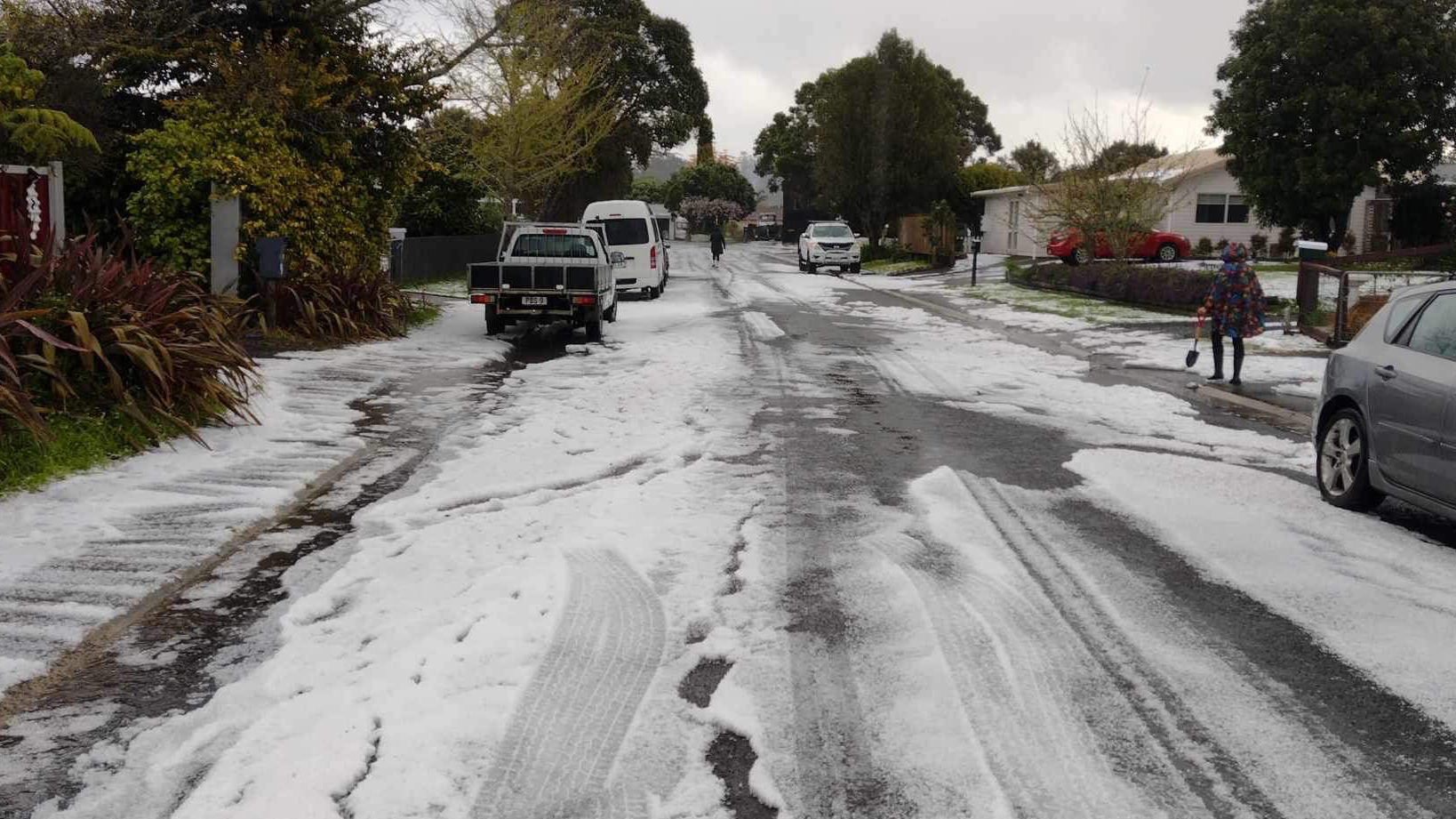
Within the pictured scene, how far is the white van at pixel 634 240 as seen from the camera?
28500 mm

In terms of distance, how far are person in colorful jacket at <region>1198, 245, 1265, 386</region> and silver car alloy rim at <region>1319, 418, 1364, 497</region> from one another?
239 inches

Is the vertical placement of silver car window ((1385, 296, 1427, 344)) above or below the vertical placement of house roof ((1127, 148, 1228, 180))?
below

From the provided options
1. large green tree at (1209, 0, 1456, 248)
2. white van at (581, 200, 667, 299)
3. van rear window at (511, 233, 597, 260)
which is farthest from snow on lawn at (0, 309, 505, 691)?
large green tree at (1209, 0, 1456, 248)

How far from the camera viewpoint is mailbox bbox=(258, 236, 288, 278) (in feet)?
48.8

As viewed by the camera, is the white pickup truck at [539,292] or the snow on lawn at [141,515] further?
the white pickup truck at [539,292]

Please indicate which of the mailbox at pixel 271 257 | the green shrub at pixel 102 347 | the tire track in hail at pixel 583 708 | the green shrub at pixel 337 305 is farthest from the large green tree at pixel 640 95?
the tire track in hail at pixel 583 708

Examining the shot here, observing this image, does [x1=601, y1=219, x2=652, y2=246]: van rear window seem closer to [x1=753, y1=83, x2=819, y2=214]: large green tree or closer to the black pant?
the black pant

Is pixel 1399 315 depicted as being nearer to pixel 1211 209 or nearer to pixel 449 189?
pixel 449 189

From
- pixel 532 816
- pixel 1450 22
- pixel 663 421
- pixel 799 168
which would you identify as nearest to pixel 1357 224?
pixel 1450 22

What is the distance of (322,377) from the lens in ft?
43.6

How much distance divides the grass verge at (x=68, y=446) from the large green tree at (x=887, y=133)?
44.7 metres

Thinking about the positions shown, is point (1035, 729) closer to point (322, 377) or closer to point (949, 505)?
point (949, 505)

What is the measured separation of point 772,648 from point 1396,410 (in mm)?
4520

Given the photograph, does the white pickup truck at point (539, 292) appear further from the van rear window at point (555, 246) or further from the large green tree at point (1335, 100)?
the large green tree at point (1335, 100)
